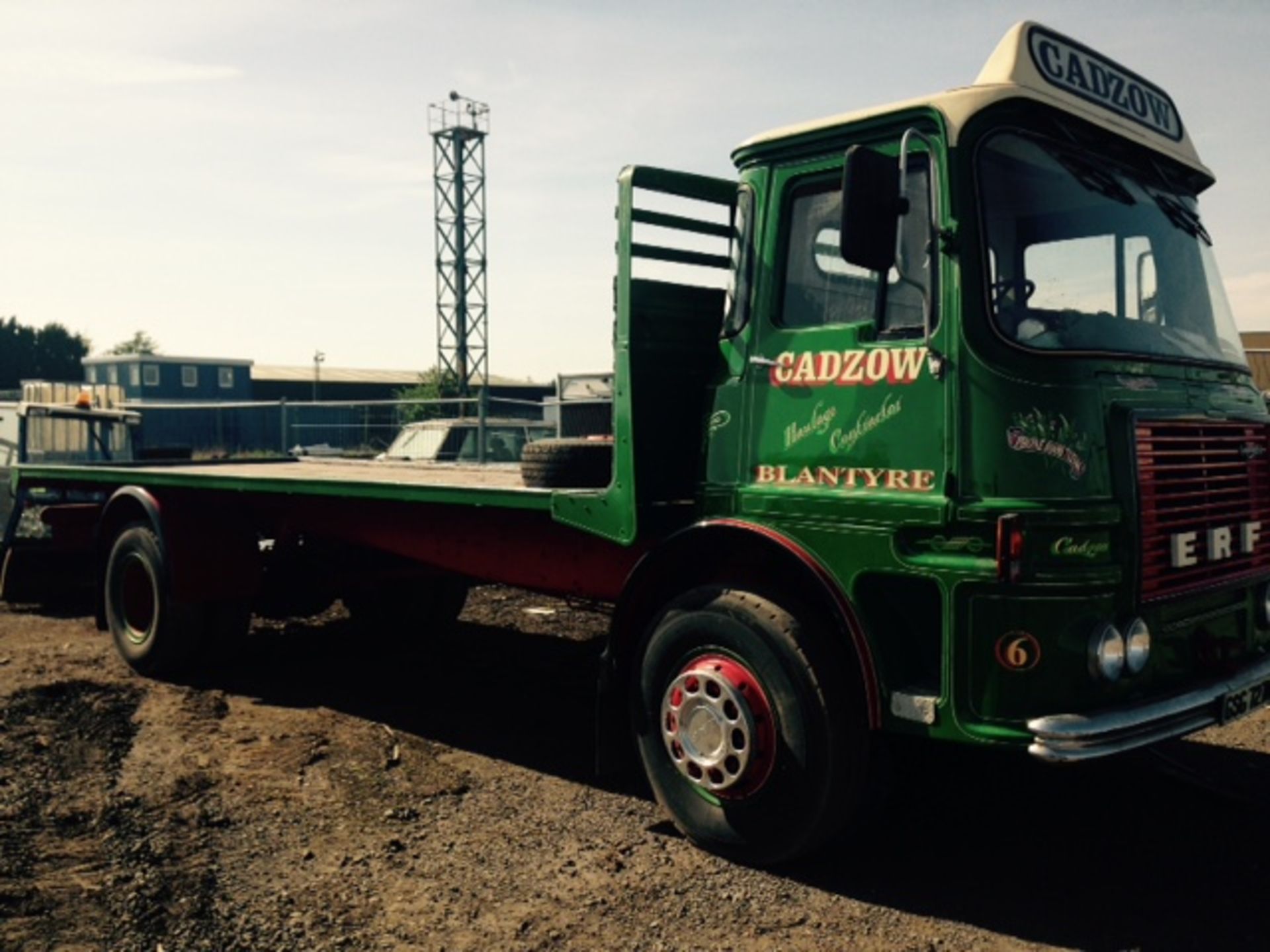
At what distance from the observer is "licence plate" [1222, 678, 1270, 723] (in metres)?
4.08

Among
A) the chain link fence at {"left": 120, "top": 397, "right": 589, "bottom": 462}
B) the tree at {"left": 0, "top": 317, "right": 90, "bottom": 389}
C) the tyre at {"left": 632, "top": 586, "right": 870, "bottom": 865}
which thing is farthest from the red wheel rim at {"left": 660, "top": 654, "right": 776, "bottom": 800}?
the tree at {"left": 0, "top": 317, "right": 90, "bottom": 389}

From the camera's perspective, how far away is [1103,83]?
4.41m

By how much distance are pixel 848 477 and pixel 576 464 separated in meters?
1.51

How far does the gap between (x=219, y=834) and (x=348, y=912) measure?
3.39ft

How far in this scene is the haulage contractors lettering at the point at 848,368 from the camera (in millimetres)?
4023

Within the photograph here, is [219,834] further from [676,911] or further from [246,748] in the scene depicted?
[676,911]

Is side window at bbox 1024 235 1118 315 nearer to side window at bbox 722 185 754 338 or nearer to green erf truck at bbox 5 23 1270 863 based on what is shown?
green erf truck at bbox 5 23 1270 863

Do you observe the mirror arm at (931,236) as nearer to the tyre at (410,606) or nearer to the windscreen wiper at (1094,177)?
the windscreen wiper at (1094,177)

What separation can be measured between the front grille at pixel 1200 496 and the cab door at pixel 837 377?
765 millimetres

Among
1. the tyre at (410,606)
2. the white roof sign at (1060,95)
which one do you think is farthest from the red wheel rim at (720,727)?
the tyre at (410,606)

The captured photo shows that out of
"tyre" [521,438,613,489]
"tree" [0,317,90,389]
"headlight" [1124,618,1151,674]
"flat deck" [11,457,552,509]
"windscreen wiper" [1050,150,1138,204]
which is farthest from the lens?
"tree" [0,317,90,389]

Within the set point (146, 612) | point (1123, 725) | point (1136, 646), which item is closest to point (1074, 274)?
point (1136, 646)

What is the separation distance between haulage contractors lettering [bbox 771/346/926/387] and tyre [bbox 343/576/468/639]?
4.88 metres

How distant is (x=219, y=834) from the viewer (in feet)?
15.5
